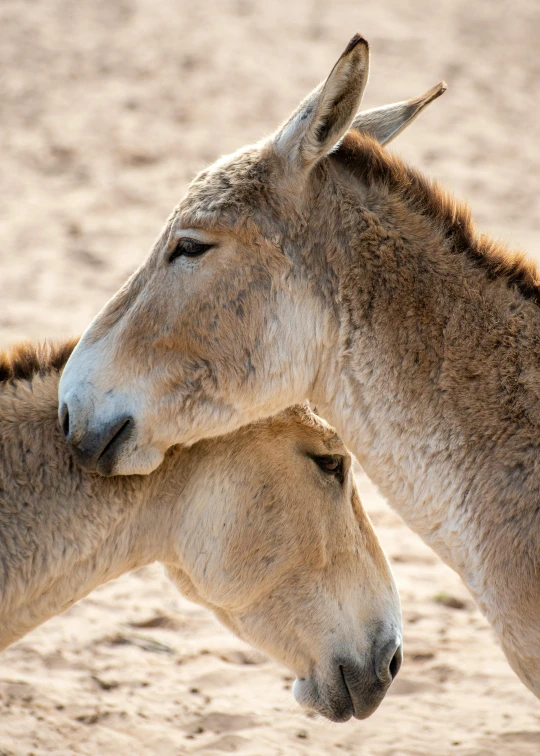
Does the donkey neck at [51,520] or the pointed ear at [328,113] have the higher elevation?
the pointed ear at [328,113]

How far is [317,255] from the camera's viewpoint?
3.28 m

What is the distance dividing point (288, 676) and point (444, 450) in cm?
221

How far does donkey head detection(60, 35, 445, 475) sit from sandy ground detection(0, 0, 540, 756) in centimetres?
172

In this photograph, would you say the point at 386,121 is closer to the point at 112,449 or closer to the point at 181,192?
the point at 112,449

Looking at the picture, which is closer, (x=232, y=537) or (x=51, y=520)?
(x=51, y=520)

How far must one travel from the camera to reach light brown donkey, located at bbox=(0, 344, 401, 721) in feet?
10.5

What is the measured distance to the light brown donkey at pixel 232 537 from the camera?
3201mm

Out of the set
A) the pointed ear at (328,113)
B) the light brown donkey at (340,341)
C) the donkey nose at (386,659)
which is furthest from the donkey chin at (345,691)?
the pointed ear at (328,113)

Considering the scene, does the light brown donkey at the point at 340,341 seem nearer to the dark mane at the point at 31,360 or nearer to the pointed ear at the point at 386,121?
the dark mane at the point at 31,360

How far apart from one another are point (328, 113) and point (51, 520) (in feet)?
5.42

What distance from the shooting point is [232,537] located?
11.3 feet

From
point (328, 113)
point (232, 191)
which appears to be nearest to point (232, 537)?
point (232, 191)

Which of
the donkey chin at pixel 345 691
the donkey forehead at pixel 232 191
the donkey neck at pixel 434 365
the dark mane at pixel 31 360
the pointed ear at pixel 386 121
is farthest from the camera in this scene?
the pointed ear at pixel 386 121

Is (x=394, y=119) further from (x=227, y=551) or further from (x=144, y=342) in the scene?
(x=227, y=551)
